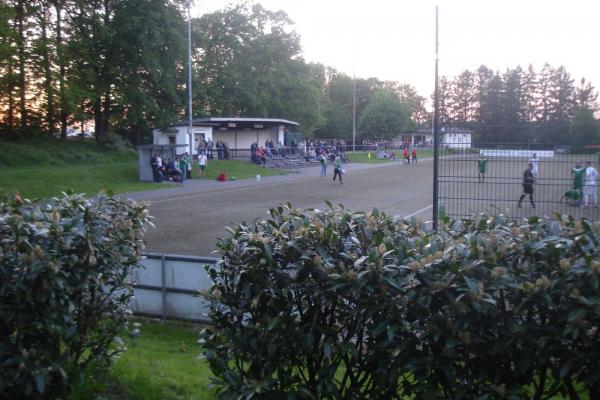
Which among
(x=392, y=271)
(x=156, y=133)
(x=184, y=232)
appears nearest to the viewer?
(x=392, y=271)

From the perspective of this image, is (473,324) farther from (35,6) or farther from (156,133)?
(156,133)

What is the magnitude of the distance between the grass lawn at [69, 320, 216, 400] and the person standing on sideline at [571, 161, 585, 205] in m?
5.32

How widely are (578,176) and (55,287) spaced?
6.85 metres

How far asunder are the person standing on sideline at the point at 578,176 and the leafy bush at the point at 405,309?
4.87 metres

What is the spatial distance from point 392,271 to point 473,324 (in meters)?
0.49

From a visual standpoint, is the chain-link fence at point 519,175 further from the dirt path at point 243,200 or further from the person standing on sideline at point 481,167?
the dirt path at point 243,200

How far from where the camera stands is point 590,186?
844cm

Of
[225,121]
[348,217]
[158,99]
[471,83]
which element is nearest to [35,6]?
[158,99]

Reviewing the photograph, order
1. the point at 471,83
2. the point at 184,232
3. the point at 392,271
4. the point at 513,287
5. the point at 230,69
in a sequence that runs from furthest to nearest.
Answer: the point at 230,69 < the point at 184,232 < the point at 471,83 < the point at 392,271 < the point at 513,287

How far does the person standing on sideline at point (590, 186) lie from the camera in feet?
26.7

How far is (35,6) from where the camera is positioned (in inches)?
1535

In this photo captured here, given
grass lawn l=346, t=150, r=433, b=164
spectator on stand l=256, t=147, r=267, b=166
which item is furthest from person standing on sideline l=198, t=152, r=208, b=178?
grass lawn l=346, t=150, r=433, b=164

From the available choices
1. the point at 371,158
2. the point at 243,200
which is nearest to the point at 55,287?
the point at 243,200

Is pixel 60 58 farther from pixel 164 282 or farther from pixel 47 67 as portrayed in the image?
pixel 164 282
